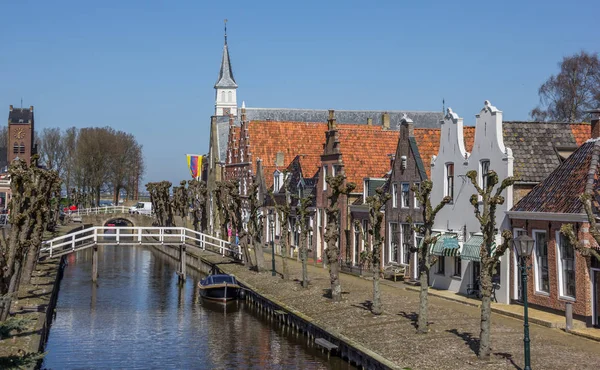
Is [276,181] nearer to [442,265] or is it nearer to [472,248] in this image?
[442,265]

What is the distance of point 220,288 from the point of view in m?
42.3

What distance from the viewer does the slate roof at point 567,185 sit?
27717 mm

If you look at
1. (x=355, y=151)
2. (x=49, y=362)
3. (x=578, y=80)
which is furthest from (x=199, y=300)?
(x=578, y=80)

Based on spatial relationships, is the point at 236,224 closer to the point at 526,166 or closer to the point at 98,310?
the point at 98,310

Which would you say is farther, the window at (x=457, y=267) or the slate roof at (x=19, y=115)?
the slate roof at (x=19, y=115)

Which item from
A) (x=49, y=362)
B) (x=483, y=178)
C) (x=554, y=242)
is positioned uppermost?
(x=483, y=178)

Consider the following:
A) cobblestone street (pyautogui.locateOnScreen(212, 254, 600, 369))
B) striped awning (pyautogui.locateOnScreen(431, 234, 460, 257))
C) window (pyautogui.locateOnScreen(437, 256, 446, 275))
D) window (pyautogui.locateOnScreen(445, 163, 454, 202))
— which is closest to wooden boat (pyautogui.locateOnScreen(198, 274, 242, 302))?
cobblestone street (pyautogui.locateOnScreen(212, 254, 600, 369))

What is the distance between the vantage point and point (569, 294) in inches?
1084

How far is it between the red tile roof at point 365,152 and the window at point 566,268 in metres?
21.0

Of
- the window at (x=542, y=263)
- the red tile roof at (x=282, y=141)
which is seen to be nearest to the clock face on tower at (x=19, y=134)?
the red tile roof at (x=282, y=141)

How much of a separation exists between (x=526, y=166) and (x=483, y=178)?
6.02 ft

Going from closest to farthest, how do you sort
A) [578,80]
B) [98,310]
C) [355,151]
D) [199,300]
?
[98,310] → [199,300] → [355,151] → [578,80]

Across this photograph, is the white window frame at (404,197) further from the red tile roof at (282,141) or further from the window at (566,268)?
the red tile roof at (282,141)

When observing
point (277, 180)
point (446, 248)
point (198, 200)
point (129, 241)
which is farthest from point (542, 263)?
point (198, 200)
